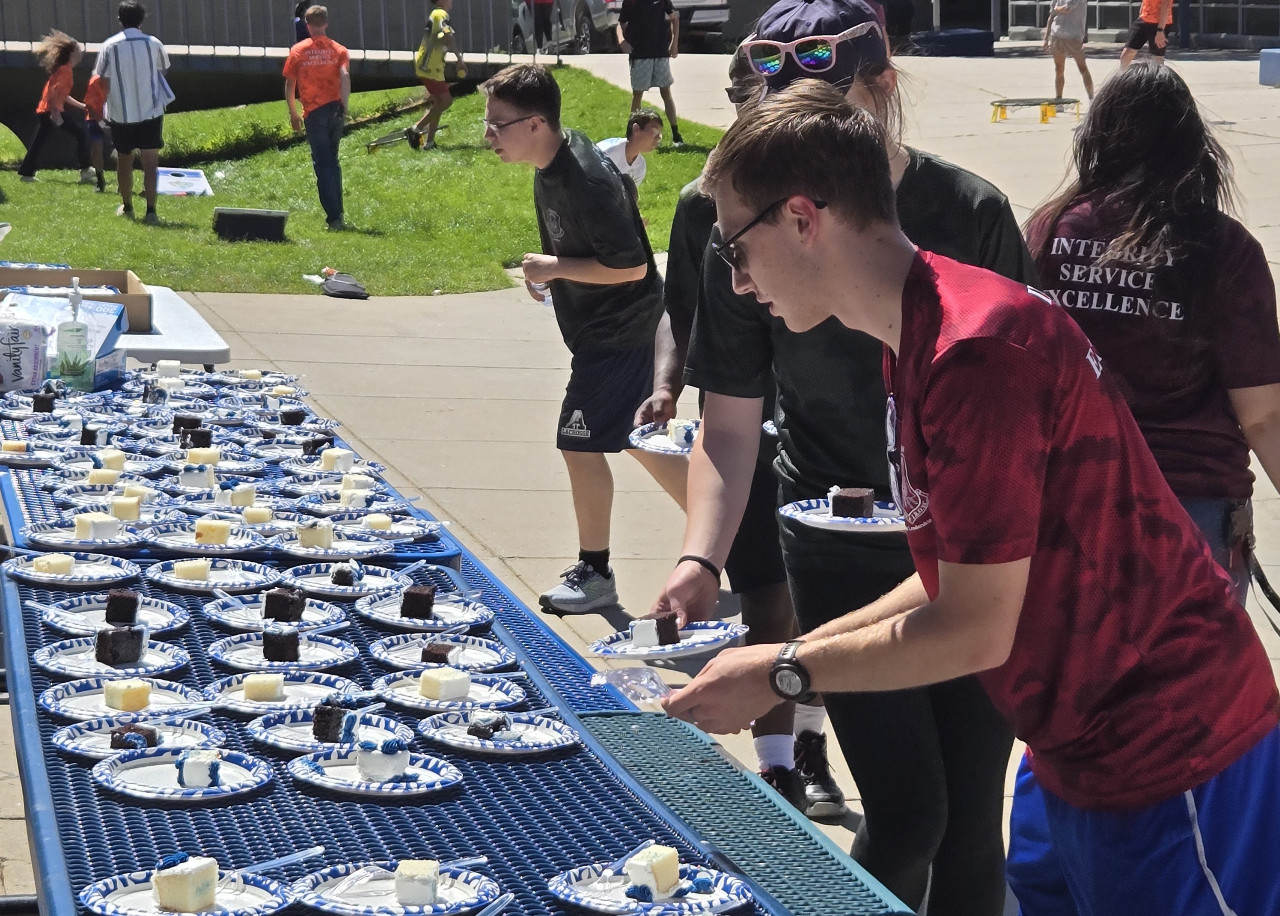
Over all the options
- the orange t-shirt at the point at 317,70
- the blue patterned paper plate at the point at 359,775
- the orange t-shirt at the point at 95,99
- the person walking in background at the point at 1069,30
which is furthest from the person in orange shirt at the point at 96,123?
the blue patterned paper plate at the point at 359,775

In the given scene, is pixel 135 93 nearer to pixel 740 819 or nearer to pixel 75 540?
pixel 75 540

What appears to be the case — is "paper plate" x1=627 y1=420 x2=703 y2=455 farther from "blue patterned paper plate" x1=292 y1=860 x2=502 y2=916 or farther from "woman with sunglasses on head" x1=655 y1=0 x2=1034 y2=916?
"blue patterned paper plate" x1=292 y1=860 x2=502 y2=916

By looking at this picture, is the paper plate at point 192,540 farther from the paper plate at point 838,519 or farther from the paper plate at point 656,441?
the paper plate at point 656,441

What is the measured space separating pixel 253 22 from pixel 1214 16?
17579mm

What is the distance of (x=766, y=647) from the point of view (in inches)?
96.3

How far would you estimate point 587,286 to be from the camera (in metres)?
Result: 6.99

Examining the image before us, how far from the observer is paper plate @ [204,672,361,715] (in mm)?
3047

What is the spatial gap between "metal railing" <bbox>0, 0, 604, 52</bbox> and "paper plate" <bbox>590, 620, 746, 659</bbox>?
28542mm

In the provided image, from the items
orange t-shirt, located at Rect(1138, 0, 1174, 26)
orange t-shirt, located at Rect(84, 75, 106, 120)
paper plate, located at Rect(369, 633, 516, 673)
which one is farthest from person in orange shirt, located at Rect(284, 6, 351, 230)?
paper plate, located at Rect(369, 633, 516, 673)

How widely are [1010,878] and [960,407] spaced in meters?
1.02

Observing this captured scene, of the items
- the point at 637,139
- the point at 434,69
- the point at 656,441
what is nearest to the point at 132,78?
the point at 434,69

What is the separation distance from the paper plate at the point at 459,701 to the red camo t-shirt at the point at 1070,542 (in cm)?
107

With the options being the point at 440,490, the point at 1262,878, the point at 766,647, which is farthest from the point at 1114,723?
the point at 440,490

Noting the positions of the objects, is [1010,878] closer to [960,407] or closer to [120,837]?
[960,407]
